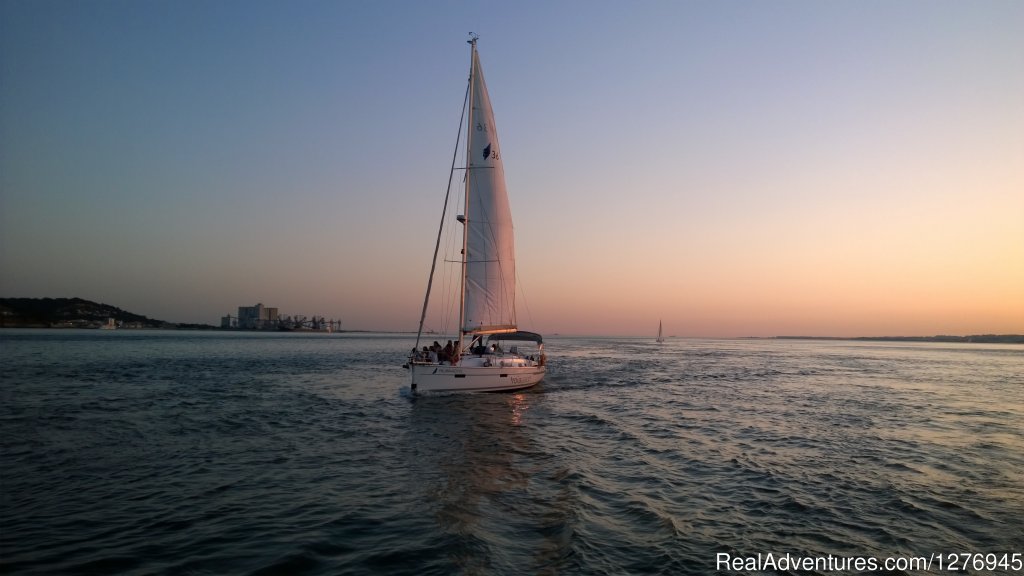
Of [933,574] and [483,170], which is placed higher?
[483,170]

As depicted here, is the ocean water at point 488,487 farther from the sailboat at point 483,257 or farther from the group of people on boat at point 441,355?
the sailboat at point 483,257

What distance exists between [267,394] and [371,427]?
508 inches

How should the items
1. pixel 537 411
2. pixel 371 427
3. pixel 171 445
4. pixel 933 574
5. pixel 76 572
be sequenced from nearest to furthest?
pixel 76 572 → pixel 933 574 → pixel 171 445 → pixel 371 427 → pixel 537 411

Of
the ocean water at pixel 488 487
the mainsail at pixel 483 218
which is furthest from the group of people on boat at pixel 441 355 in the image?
the ocean water at pixel 488 487

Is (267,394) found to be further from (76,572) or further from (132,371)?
(76,572)

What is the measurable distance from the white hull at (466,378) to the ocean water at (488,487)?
54.8 inches

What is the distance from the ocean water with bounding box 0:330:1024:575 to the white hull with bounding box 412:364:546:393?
1392mm

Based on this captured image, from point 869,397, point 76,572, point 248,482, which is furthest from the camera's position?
point 869,397

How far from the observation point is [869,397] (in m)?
31.2

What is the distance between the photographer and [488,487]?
39.8ft

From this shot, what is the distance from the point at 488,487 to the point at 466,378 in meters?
15.5

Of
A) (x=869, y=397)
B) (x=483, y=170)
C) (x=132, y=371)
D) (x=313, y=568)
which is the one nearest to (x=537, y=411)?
(x=483, y=170)

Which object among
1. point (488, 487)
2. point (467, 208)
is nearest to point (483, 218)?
point (467, 208)

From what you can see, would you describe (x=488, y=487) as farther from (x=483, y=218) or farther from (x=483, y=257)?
(x=483, y=218)
